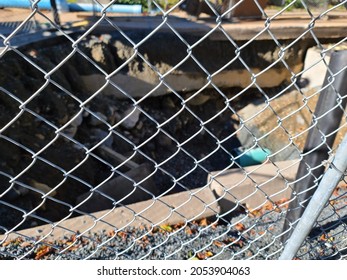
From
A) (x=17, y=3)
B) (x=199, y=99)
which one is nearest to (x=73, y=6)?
(x=17, y=3)

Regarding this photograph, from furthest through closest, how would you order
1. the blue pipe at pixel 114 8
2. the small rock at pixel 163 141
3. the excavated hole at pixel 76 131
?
the blue pipe at pixel 114 8, the small rock at pixel 163 141, the excavated hole at pixel 76 131

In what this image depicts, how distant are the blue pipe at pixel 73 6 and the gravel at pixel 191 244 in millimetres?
4048

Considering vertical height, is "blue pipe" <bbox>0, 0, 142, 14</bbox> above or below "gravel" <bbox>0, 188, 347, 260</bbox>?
above

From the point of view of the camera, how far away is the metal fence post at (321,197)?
1.53 meters

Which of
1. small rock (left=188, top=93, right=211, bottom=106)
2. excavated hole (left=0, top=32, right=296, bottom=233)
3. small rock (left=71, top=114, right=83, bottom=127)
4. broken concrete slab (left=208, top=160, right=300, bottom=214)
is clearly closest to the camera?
broken concrete slab (left=208, top=160, right=300, bottom=214)

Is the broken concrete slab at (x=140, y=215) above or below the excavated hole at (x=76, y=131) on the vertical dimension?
below

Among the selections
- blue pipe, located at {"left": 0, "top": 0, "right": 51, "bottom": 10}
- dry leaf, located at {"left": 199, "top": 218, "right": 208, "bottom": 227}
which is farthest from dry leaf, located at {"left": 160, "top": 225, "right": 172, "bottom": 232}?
blue pipe, located at {"left": 0, "top": 0, "right": 51, "bottom": 10}

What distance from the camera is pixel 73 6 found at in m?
5.59

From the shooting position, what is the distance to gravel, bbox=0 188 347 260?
79.9 inches

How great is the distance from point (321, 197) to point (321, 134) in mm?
319

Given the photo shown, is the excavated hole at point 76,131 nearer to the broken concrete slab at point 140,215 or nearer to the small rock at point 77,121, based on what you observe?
the small rock at point 77,121

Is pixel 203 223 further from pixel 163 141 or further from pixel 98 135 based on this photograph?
pixel 163 141

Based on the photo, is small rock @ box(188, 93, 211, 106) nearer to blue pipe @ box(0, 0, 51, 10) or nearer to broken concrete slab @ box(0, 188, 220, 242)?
blue pipe @ box(0, 0, 51, 10)

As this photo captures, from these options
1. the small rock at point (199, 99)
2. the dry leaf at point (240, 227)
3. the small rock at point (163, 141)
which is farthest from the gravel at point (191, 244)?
the small rock at point (199, 99)
